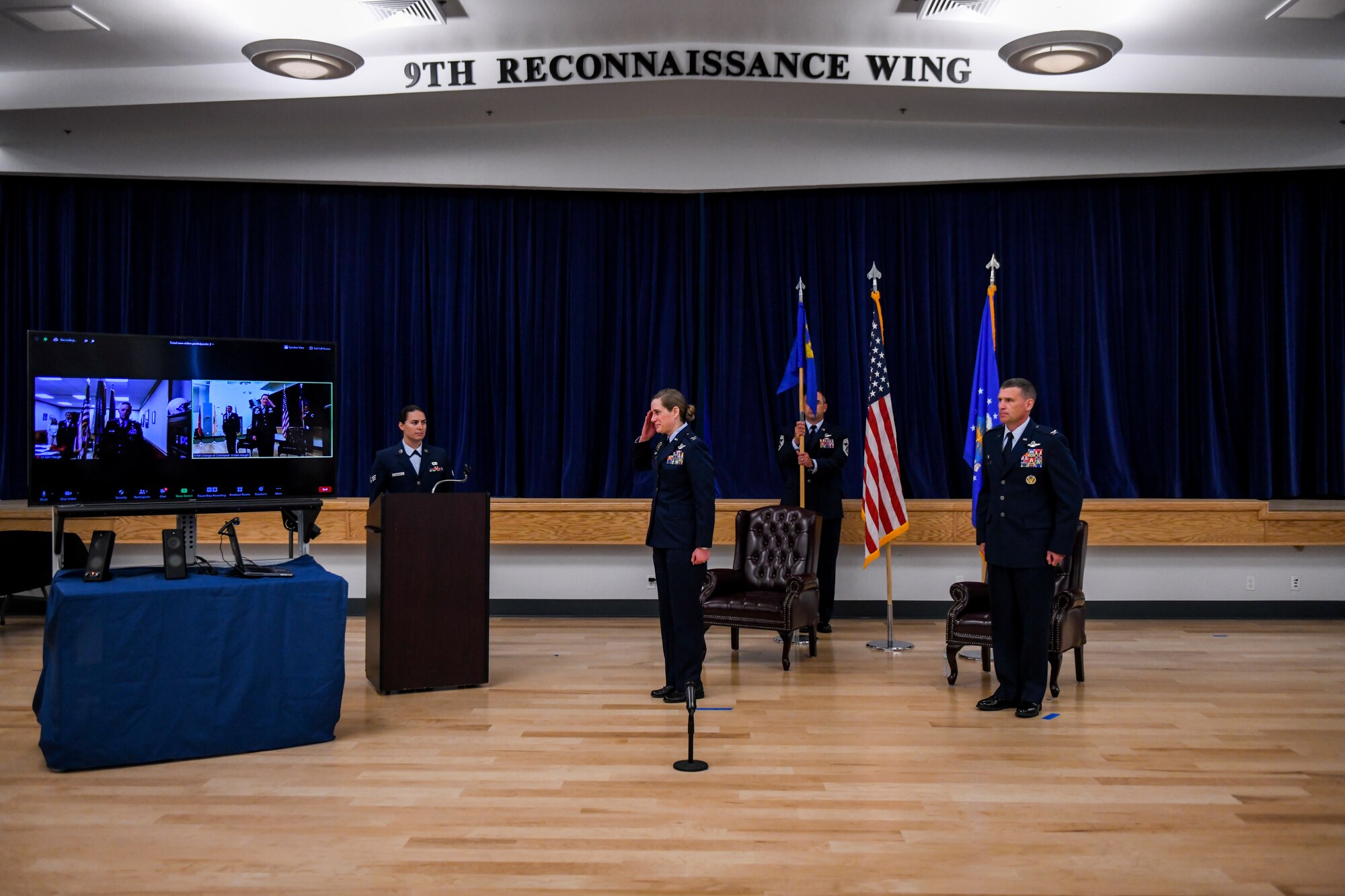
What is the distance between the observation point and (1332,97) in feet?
24.5

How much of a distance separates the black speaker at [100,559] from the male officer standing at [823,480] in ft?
15.3

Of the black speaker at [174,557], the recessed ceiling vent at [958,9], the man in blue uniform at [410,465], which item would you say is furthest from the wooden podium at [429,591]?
the recessed ceiling vent at [958,9]

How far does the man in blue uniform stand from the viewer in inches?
254

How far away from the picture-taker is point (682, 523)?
5523mm

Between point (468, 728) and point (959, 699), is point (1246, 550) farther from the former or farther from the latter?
point (468, 728)

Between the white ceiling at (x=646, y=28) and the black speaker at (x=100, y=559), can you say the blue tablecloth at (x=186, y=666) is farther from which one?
the white ceiling at (x=646, y=28)

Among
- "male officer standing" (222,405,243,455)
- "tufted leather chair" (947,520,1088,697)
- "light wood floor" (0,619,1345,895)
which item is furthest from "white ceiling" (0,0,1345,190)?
"light wood floor" (0,619,1345,895)

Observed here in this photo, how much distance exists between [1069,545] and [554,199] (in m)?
5.60

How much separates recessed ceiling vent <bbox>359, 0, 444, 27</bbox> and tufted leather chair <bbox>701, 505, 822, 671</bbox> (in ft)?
12.9

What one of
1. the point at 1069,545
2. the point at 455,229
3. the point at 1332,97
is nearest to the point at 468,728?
the point at 1069,545

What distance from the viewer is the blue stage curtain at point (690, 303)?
28.7ft

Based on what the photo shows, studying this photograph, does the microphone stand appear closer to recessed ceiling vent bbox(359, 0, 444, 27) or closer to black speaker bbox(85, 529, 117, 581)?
black speaker bbox(85, 529, 117, 581)

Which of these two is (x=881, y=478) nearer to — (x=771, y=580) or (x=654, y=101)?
(x=771, y=580)

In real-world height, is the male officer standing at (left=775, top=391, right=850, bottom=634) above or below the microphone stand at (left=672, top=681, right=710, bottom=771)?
above
